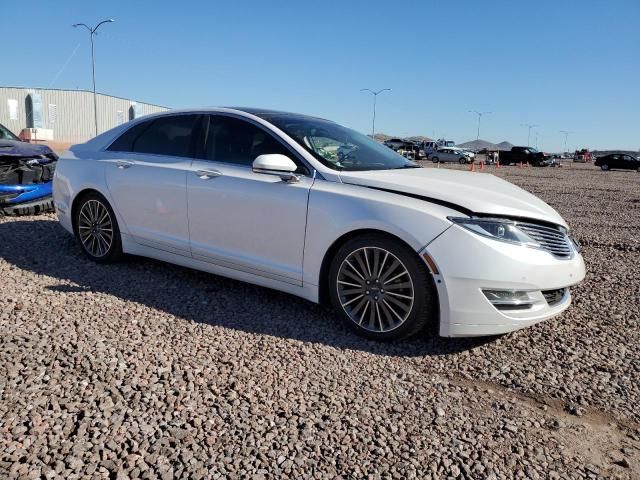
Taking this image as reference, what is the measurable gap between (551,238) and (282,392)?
2067mm

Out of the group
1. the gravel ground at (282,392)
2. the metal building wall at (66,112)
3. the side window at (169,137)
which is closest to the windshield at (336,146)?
the side window at (169,137)

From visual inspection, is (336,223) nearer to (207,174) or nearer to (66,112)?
(207,174)

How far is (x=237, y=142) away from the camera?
4.41 m

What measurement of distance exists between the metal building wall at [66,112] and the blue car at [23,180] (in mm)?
49241

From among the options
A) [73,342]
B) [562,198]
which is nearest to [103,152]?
[73,342]

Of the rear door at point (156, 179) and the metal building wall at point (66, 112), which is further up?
the metal building wall at point (66, 112)

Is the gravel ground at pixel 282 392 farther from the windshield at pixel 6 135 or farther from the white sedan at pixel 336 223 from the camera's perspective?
the windshield at pixel 6 135

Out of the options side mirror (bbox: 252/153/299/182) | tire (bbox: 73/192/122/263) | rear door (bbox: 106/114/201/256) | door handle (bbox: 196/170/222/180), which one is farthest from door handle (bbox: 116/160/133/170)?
side mirror (bbox: 252/153/299/182)

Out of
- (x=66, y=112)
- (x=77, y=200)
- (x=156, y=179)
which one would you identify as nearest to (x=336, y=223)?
(x=156, y=179)

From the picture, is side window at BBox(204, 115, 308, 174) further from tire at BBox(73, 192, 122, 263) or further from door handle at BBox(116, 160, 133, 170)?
tire at BBox(73, 192, 122, 263)

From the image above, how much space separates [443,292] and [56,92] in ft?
195

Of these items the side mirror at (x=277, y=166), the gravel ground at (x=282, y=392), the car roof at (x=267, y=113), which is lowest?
the gravel ground at (x=282, y=392)

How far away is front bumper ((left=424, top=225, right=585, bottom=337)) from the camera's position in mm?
3248

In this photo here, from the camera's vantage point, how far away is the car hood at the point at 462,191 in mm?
3418
